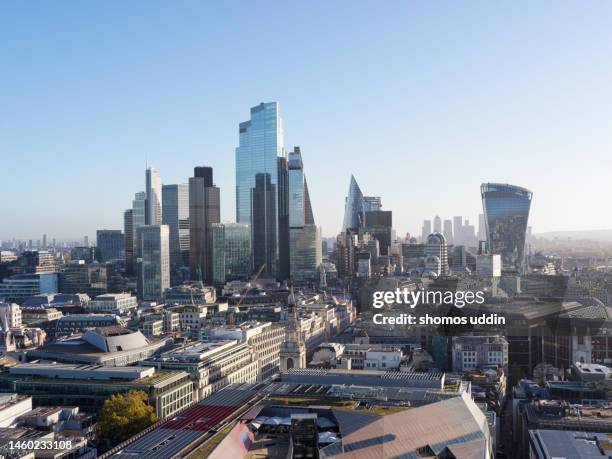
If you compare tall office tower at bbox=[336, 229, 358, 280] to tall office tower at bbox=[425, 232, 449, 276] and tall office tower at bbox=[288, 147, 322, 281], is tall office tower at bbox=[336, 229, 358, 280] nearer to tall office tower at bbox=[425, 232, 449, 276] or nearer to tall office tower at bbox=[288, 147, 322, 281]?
tall office tower at bbox=[288, 147, 322, 281]

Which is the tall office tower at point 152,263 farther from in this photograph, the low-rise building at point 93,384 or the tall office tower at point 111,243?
the tall office tower at point 111,243

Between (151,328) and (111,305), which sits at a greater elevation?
(111,305)

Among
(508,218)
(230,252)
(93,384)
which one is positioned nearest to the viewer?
(93,384)

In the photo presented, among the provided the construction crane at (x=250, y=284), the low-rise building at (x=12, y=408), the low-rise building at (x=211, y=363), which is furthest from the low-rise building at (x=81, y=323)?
the low-rise building at (x=12, y=408)

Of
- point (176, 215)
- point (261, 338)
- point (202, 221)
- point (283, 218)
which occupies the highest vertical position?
point (176, 215)

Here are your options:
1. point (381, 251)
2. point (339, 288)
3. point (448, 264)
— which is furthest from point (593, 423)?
point (381, 251)

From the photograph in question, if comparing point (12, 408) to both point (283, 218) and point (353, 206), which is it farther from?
point (353, 206)

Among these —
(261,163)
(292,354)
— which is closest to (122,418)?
(292,354)

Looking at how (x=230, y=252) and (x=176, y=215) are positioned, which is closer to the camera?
(x=230, y=252)
